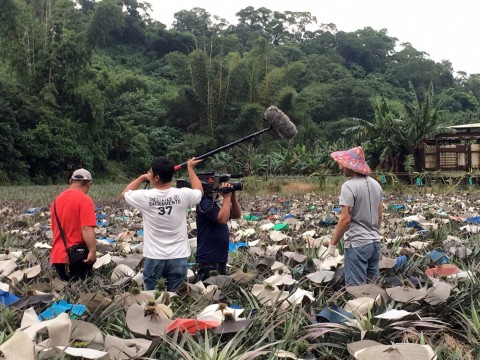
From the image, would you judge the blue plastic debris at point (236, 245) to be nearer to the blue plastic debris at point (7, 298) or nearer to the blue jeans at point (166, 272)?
the blue jeans at point (166, 272)

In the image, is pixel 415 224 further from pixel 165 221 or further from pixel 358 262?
pixel 165 221

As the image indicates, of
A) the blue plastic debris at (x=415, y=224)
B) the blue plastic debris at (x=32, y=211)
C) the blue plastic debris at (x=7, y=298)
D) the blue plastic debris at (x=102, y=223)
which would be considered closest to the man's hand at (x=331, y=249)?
the blue plastic debris at (x=7, y=298)

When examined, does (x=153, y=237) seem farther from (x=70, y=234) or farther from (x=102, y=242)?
(x=102, y=242)

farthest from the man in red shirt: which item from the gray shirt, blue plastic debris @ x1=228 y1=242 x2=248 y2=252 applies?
the gray shirt

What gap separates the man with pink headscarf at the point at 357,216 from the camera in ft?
12.9

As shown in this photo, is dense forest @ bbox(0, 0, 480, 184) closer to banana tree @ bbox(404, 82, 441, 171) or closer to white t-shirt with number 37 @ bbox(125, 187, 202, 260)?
banana tree @ bbox(404, 82, 441, 171)

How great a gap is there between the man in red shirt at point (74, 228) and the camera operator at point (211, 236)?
736 millimetres

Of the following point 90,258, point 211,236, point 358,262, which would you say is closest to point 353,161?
point 358,262

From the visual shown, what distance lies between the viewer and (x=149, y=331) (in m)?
2.67

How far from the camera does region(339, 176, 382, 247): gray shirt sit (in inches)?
155

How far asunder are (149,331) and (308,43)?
57052 millimetres

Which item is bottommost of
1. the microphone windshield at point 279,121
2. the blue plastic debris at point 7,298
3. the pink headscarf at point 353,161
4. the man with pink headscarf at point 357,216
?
the blue plastic debris at point 7,298

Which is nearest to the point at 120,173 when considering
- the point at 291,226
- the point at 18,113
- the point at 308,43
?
the point at 18,113

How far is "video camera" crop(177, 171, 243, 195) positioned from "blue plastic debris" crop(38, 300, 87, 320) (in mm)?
1285
